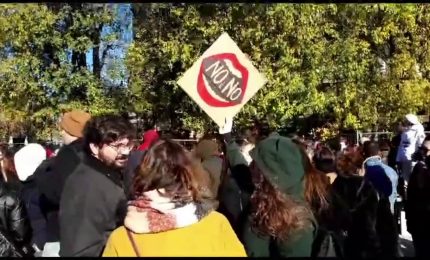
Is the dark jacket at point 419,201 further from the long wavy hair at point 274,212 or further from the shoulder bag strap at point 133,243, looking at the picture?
the shoulder bag strap at point 133,243

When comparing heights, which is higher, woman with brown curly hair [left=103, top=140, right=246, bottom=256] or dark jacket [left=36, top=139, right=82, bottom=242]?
woman with brown curly hair [left=103, top=140, right=246, bottom=256]

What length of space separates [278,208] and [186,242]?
66cm

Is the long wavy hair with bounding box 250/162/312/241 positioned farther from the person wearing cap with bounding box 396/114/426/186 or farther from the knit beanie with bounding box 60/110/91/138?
the person wearing cap with bounding box 396/114/426/186

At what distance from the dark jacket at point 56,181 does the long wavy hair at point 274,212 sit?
4.61 ft

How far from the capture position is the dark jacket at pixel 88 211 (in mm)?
3627

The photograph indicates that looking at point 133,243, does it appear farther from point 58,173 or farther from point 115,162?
point 58,173

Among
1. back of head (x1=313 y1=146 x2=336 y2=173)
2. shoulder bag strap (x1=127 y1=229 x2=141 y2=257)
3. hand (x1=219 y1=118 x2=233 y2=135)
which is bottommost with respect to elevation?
back of head (x1=313 y1=146 x2=336 y2=173)

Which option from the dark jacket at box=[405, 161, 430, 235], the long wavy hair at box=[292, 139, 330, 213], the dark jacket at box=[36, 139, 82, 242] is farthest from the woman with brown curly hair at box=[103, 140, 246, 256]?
the dark jacket at box=[405, 161, 430, 235]

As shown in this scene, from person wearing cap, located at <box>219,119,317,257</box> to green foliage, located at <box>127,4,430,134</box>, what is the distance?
1897 centimetres

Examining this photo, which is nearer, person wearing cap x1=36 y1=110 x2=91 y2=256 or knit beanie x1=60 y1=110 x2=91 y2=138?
person wearing cap x1=36 y1=110 x2=91 y2=256

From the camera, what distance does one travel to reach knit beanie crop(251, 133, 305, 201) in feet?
10.9

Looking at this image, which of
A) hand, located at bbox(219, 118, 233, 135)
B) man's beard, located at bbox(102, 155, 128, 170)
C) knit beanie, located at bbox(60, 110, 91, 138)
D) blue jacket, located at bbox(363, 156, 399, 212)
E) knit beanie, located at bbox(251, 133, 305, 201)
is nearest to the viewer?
knit beanie, located at bbox(251, 133, 305, 201)

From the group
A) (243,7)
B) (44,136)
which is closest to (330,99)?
(243,7)

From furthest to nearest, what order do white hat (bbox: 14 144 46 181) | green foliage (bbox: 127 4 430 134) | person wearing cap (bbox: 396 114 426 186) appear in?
green foliage (bbox: 127 4 430 134), person wearing cap (bbox: 396 114 426 186), white hat (bbox: 14 144 46 181)
